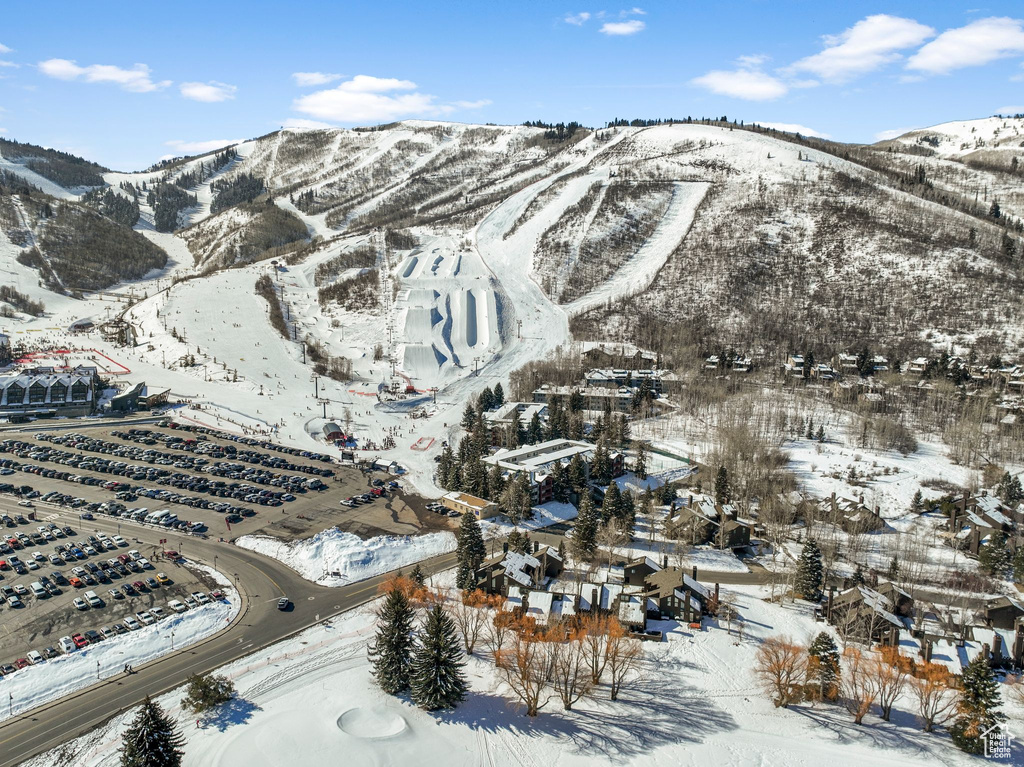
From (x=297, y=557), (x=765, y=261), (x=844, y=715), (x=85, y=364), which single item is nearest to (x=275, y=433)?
(x=297, y=557)

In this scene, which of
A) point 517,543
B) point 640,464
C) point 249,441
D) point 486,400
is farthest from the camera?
point 486,400

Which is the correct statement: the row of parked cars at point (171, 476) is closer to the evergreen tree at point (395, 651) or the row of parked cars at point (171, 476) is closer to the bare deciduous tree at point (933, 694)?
the evergreen tree at point (395, 651)

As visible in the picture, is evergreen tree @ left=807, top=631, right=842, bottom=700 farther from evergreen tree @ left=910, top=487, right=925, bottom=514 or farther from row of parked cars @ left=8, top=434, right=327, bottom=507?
row of parked cars @ left=8, top=434, right=327, bottom=507

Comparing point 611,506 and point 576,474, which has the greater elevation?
point 576,474

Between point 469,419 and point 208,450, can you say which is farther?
point 469,419

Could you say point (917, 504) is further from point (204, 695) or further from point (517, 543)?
point (204, 695)

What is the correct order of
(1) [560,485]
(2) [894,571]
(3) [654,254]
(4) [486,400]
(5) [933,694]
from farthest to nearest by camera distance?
(3) [654,254]
(4) [486,400]
(1) [560,485]
(2) [894,571]
(5) [933,694]

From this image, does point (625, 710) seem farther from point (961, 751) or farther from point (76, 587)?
A: point (76, 587)

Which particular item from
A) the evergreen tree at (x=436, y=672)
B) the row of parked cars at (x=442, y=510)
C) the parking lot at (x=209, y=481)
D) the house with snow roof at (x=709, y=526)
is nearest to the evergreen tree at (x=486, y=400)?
the parking lot at (x=209, y=481)

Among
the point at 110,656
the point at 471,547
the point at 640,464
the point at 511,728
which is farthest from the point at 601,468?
the point at 110,656
